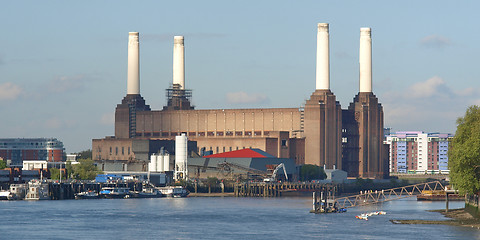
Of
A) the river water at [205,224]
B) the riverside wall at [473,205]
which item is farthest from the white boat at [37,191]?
the riverside wall at [473,205]

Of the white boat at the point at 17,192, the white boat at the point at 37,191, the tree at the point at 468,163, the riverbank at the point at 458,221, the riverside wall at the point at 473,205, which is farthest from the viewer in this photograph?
the white boat at the point at 37,191

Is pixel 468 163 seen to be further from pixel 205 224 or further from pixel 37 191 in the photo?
pixel 37 191

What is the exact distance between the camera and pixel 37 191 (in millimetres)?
189750

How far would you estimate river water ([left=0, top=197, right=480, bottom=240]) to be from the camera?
10819cm

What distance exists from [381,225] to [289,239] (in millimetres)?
19663

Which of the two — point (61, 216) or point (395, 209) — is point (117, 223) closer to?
point (61, 216)

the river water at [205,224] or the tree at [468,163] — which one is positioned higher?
the tree at [468,163]

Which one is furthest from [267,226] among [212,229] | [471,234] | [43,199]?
[43,199]

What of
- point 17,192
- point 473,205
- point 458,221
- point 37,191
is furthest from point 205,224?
point 17,192

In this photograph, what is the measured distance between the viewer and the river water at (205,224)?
108188 millimetres

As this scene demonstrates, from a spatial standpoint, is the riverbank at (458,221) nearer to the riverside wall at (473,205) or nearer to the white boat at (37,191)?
the riverside wall at (473,205)

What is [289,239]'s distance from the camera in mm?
104812

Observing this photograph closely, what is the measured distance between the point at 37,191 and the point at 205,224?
72412 mm

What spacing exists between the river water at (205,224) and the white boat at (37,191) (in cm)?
2805
